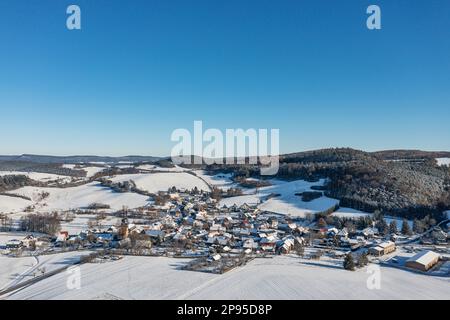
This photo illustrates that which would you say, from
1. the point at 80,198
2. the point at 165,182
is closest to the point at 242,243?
the point at 80,198

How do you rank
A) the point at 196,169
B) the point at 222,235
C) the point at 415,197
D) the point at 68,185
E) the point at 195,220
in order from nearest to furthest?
the point at 222,235
the point at 195,220
the point at 415,197
the point at 68,185
the point at 196,169

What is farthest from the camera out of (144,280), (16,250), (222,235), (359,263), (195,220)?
(195,220)

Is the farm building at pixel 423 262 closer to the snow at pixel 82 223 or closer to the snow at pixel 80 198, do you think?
the snow at pixel 82 223

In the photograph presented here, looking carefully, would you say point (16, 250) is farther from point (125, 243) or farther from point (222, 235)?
point (222, 235)

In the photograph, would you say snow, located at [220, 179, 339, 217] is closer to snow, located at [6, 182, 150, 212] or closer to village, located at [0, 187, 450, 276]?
village, located at [0, 187, 450, 276]

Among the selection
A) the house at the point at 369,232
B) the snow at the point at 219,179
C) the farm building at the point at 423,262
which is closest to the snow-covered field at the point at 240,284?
the farm building at the point at 423,262
